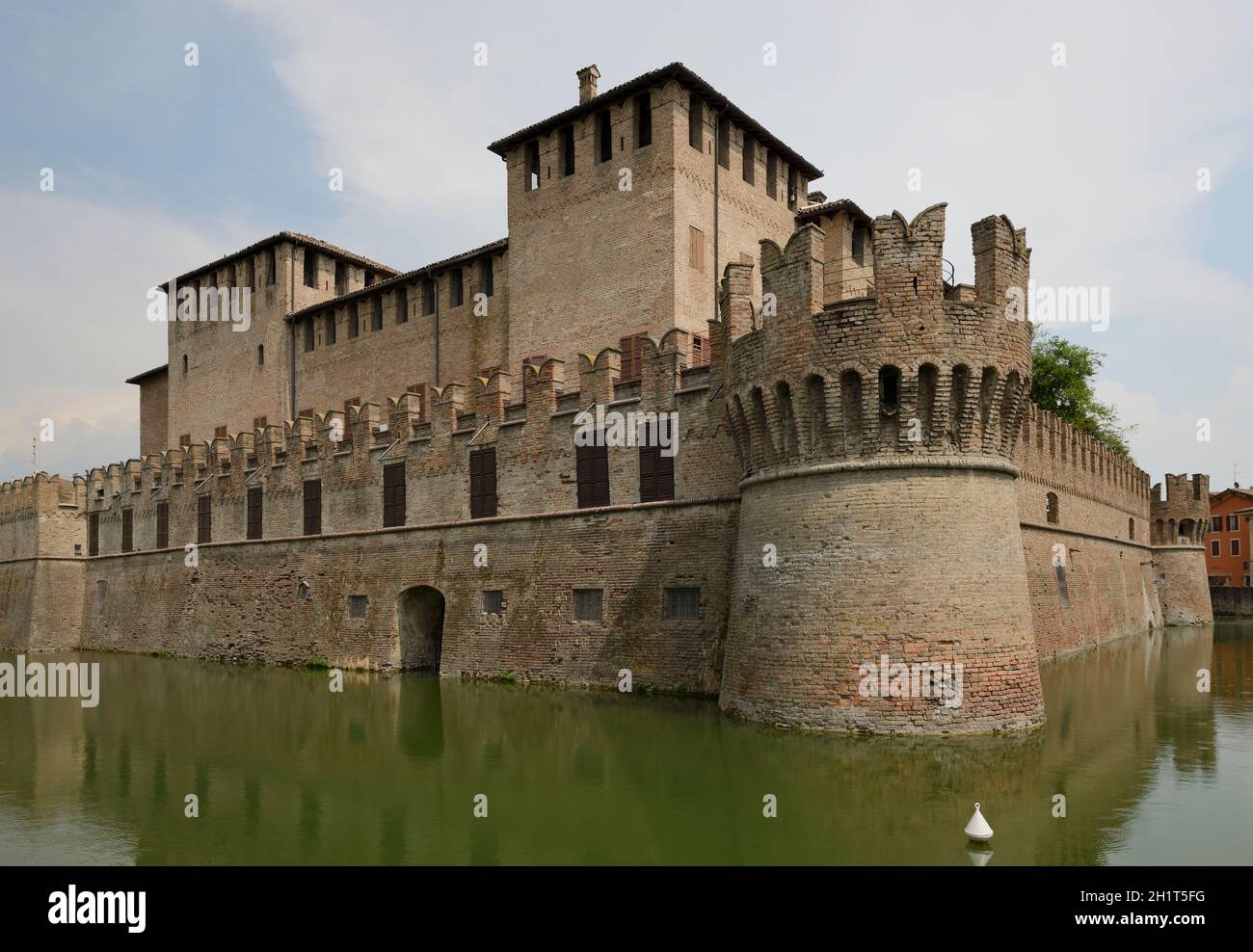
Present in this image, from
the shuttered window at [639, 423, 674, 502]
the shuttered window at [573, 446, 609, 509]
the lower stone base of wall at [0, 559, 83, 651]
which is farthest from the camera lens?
the lower stone base of wall at [0, 559, 83, 651]

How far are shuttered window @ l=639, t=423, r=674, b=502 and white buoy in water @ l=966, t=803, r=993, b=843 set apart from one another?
12311 mm

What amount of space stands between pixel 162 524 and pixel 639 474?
82.4 feet

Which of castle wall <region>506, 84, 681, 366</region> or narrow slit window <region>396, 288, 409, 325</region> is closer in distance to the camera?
castle wall <region>506, 84, 681, 366</region>

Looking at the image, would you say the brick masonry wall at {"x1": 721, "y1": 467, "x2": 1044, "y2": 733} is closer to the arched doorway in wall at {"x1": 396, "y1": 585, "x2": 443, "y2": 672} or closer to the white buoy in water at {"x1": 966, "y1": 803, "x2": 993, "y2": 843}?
the white buoy in water at {"x1": 966, "y1": 803, "x2": 993, "y2": 843}

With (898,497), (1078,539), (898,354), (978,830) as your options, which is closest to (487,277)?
(898,354)

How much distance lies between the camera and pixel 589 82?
31.8m

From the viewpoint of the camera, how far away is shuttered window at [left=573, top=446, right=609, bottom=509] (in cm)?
2308

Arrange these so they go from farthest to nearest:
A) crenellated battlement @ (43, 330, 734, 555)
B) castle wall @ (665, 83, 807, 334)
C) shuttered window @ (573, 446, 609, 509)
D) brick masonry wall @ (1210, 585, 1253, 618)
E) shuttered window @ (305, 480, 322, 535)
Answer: brick masonry wall @ (1210, 585, 1253, 618) → shuttered window @ (305, 480, 322, 535) → castle wall @ (665, 83, 807, 334) → shuttered window @ (573, 446, 609, 509) → crenellated battlement @ (43, 330, 734, 555)

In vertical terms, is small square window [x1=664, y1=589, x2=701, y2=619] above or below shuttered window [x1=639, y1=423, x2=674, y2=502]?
below

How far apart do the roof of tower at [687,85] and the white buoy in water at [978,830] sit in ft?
76.4

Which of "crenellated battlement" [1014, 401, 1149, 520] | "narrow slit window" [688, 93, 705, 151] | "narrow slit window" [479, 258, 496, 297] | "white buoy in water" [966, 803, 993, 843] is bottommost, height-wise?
"white buoy in water" [966, 803, 993, 843]

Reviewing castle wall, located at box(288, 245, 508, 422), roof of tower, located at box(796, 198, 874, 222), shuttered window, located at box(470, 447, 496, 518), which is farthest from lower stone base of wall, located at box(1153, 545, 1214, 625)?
shuttered window, located at box(470, 447, 496, 518)

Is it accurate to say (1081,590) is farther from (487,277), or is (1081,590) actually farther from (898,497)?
(487,277)
